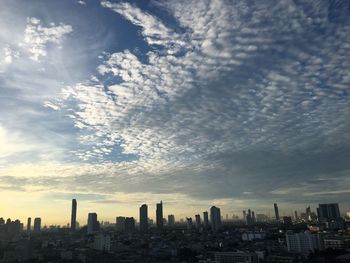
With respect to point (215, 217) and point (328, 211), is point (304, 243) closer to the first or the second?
point (215, 217)

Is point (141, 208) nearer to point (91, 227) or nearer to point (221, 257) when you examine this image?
point (91, 227)

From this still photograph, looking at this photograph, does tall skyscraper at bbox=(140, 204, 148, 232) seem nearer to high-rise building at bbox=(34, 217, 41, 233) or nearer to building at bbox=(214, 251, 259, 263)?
high-rise building at bbox=(34, 217, 41, 233)

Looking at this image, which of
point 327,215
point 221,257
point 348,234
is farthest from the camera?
point 327,215

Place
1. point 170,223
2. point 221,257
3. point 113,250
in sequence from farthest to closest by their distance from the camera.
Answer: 1. point 170,223
2. point 113,250
3. point 221,257

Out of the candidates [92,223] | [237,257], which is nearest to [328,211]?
[92,223]

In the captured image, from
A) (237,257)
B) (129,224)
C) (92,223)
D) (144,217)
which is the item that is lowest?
(237,257)

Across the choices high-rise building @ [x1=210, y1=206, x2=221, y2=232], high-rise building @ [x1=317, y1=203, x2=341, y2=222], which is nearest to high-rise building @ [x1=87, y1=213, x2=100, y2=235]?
high-rise building @ [x1=210, y1=206, x2=221, y2=232]

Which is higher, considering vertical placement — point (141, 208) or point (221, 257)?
point (141, 208)

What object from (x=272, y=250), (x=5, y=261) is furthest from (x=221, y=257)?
(x=5, y=261)

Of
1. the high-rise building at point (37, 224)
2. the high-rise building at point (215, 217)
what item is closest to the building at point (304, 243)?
the high-rise building at point (215, 217)
